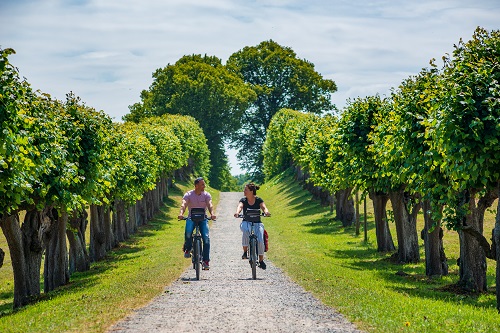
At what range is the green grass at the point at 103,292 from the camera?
1481cm

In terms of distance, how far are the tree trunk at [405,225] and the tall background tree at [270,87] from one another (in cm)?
8279

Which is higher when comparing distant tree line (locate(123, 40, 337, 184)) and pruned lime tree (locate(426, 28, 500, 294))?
distant tree line (locate(123, 40, 337, 184))

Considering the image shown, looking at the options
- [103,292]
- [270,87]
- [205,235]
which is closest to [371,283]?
[205,235]

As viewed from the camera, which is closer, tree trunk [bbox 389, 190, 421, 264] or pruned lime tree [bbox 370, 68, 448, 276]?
pruned lime tree [bbox 370, 68, 448, 276]

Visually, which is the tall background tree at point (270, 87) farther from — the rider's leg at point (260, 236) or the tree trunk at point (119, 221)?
the rider's leg at point (260, 236)

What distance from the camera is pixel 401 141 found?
23734 mm

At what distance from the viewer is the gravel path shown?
44.3 ft

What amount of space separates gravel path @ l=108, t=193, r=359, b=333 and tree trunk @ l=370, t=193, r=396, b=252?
13513 mm

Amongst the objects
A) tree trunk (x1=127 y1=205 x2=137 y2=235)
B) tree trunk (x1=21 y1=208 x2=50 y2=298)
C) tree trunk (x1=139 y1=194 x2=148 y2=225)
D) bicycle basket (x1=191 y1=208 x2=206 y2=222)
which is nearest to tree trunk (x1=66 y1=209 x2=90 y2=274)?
tree trunk (x1=21 y1=208 x2=50 y2=298)

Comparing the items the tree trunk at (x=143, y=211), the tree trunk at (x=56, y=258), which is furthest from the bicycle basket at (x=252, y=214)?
the tree trunk at (x=143, y=211)

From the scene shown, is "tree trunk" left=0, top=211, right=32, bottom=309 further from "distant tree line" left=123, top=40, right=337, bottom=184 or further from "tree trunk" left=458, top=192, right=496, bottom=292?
"distant tree line" left=123, top=40, right=337, bottom=184

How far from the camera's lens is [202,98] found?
358 feet

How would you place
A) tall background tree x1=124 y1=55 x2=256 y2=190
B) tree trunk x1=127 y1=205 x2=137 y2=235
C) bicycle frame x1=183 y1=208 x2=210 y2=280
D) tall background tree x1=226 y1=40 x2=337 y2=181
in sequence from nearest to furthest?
bicycle frame x1=183 y1=208 x2=210 y2=280 < tree trunk x1=127 y1=205 x2=137 y2=235 < tall background tree x1=124 y1=55 x2=256 y2=190 < tall background tree x1=226 y1=40 x2=337 y2=181

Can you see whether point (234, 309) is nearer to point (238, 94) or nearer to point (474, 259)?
point (474, 259)
